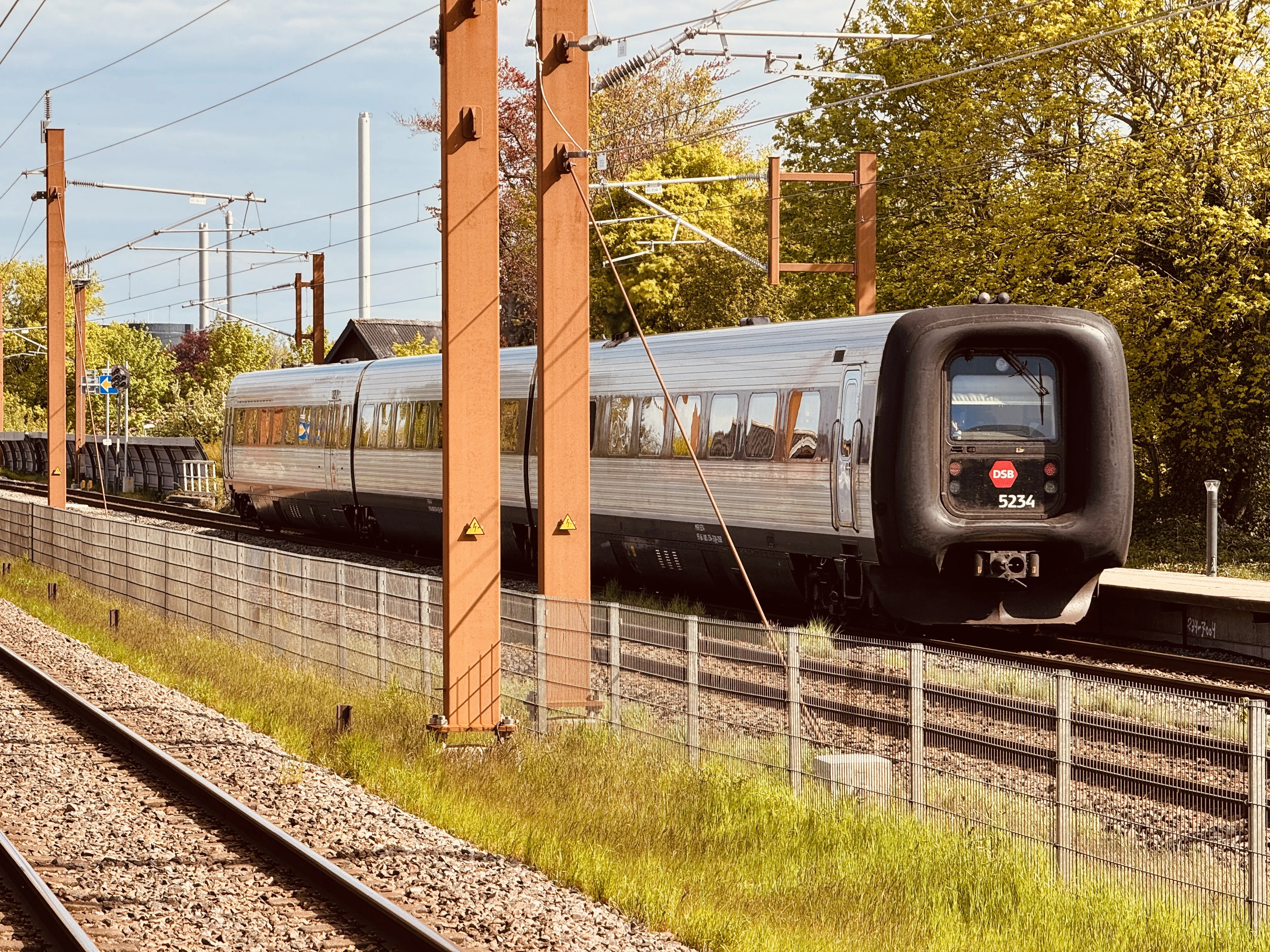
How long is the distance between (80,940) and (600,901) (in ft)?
7.46

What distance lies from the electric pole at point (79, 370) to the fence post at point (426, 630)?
30801mm

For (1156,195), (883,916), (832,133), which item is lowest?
(883,916)

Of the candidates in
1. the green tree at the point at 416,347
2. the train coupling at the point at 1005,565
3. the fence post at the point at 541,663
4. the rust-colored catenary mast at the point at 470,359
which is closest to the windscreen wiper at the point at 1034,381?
the train coupling at the point at 1005,565

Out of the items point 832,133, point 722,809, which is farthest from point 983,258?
point 722,809

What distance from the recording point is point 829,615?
671 inches

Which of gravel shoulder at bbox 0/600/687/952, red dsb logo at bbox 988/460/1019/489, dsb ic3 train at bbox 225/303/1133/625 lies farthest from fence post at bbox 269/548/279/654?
red dsb logo at bbox 988/460/1019/489

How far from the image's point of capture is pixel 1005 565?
49.6 ft

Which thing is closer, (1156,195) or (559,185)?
(559,185)

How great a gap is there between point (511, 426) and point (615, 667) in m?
12.2

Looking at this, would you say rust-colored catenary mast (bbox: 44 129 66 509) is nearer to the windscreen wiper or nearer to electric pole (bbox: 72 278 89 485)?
electric pole (bbox: 72 278 89 485)

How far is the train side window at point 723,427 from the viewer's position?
18.0 metres

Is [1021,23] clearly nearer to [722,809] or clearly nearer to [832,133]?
[832,133]

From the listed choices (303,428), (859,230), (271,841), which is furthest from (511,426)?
(271,841)

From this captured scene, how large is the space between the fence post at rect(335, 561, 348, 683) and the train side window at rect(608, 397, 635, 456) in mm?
6428
